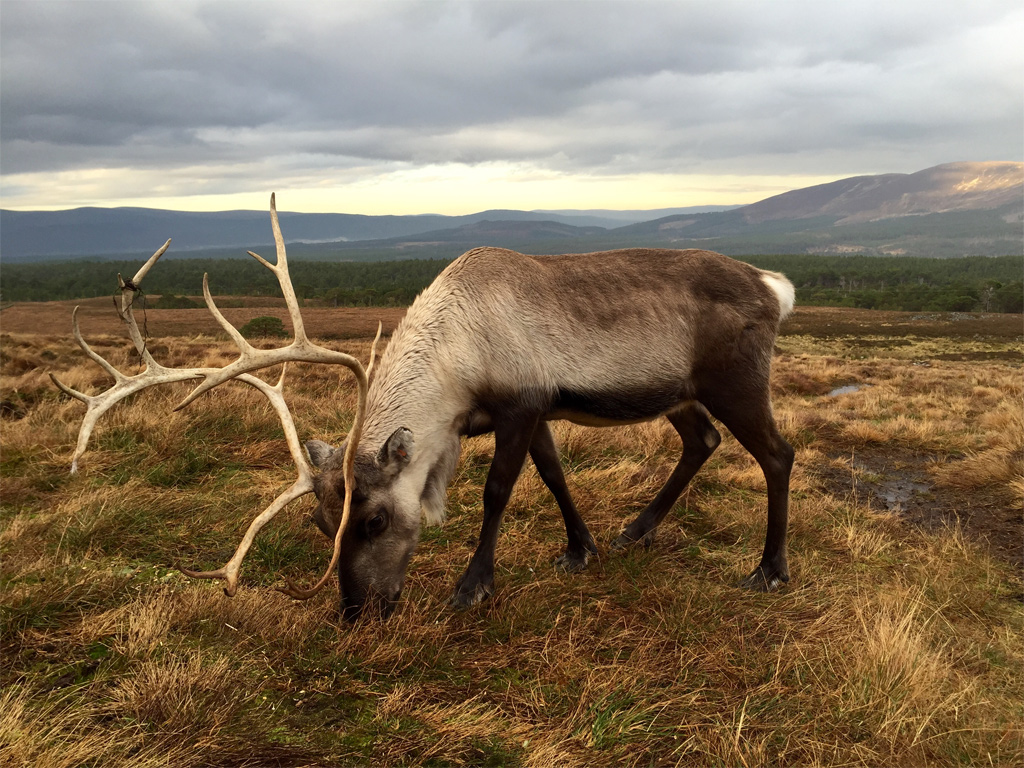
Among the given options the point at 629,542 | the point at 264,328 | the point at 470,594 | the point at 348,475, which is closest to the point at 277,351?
the point at 348,475

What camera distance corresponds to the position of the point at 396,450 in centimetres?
363

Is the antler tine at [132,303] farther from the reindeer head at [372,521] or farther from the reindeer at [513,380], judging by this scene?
the reindeer head at [372,521]

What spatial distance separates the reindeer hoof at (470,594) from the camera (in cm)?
388

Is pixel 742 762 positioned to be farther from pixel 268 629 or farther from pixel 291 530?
pixel 291 530

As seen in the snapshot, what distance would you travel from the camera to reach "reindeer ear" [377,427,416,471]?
3607 mm

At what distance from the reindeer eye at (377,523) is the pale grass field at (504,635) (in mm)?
481

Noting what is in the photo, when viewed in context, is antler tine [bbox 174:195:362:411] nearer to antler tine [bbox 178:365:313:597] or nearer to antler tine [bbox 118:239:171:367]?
antler tine [bbox 178:365:313:597]

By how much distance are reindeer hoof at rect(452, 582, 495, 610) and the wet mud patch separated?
4.03 m

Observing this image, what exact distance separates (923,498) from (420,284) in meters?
89.5

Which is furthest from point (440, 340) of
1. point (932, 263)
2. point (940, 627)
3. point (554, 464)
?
point (932, 263)

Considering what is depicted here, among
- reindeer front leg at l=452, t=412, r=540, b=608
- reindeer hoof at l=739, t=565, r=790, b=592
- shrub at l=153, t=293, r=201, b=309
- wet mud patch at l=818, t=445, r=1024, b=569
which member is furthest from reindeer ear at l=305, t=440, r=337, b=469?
shrub at l=153, t=293, r=201, b=309

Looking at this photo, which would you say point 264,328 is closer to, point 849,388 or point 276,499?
point 849,388

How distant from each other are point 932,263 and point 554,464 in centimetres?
16979

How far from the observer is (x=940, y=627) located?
3873 millimetres
